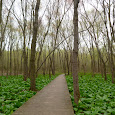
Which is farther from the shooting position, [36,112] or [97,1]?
[97,1]

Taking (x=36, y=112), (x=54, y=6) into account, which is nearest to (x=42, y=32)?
(x=54, y=6)

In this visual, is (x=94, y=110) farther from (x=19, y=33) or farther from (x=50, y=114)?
(x=19, y=33)

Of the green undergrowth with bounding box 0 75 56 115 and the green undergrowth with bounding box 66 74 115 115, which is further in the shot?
the green undergrowth with bounding box 0 75 56 115

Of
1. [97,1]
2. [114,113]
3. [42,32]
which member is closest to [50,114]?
[114,113]

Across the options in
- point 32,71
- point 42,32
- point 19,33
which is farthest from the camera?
point 19,33

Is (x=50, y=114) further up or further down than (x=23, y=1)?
further down

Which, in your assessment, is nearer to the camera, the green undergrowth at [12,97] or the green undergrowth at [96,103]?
the green undergrowth at [96,103]

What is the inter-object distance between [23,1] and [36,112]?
10696mm

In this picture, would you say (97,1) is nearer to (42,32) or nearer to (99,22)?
(99,22)

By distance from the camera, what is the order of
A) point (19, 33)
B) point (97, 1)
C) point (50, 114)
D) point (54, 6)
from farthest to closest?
1. point (19, 33)
2. point (54, 6)
3. point (97, 1)
4. point (50, 114)

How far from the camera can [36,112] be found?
9.67ft

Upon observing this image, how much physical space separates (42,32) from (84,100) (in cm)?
1426

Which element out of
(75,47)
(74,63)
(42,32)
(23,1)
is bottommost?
(74,63)

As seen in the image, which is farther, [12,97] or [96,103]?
[12,97]
